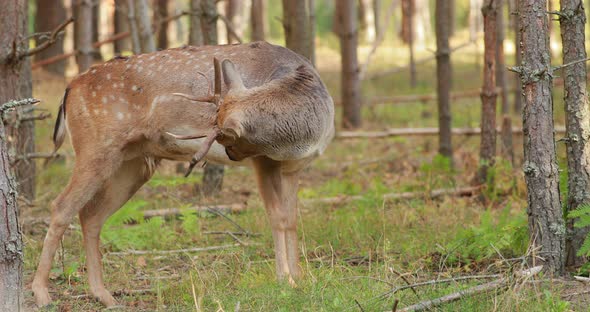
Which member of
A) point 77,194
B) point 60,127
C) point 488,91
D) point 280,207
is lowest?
point 280,207

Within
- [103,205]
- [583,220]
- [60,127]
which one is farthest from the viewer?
[60,127]

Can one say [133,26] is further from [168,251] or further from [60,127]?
[168,251]

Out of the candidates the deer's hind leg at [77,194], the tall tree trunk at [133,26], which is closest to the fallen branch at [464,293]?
the deer's hind leg at [77,194]

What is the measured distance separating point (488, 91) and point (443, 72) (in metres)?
1.68

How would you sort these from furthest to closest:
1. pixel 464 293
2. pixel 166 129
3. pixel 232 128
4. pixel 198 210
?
1. pixel 198 210
2. pixel 166 129
3. pixel 232 128
4. pixel 464 293

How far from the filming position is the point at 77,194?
6.27 metres

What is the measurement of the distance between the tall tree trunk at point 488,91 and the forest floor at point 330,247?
0.18m

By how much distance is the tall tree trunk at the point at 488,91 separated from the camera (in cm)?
844

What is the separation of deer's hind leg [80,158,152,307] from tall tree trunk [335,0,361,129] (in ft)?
23.7

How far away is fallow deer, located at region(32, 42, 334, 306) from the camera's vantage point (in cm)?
595

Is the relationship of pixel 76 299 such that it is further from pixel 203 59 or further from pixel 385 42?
pixel 385 42

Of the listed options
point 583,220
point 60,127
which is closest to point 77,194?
point 60,127

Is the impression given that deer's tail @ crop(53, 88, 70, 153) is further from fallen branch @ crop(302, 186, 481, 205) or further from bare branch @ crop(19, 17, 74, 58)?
fallen branch @ crop(302, 186, 481, 205)

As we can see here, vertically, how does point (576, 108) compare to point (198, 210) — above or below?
above
